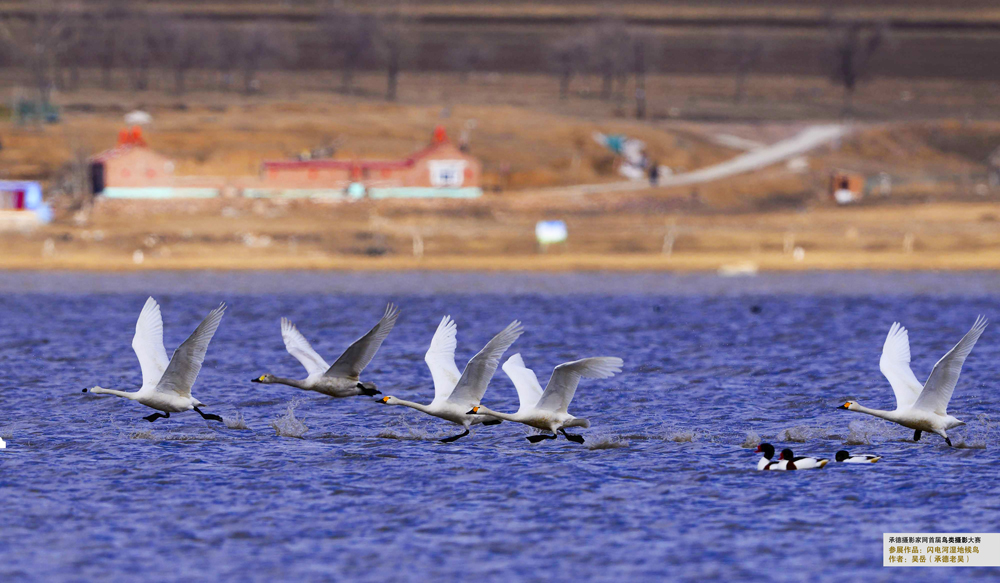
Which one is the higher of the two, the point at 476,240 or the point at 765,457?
the point at 476,240

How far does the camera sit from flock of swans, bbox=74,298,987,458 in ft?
69.0

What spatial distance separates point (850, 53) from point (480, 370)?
116 metres

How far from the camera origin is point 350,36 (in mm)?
138375

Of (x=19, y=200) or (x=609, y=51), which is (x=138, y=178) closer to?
(x=19, y=200)

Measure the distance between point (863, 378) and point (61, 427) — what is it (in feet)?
57.9

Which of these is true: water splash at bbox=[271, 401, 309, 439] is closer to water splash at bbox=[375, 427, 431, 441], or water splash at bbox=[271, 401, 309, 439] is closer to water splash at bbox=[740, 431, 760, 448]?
water splash at bbox=[375, 427, 431, 441]

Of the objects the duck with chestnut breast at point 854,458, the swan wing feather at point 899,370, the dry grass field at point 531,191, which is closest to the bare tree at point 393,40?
the dry grass field at point 531,191

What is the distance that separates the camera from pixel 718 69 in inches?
5965

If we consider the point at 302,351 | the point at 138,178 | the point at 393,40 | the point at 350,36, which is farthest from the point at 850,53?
the point at 302,351

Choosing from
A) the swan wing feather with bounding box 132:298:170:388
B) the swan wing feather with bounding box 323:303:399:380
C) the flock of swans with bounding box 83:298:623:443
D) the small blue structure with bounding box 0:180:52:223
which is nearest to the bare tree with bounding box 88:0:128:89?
the small blue structure with bounding box 0:180:52:223

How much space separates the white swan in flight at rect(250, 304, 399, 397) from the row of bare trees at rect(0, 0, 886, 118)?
102m

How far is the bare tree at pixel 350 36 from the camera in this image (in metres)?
138

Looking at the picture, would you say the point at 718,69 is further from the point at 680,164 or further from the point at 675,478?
the point at 675,478

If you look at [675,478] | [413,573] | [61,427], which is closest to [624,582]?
[413,573]
